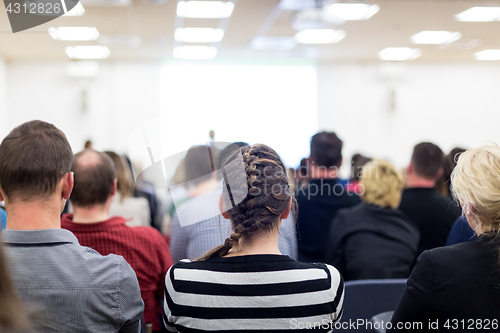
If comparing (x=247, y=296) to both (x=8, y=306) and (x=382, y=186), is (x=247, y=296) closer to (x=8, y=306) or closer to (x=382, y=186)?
(x=8, y=306)

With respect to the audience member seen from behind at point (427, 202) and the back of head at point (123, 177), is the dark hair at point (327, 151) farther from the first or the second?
the back of head at point (123, 177)

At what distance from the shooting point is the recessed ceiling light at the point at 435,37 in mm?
6547

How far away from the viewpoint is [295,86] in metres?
8.48

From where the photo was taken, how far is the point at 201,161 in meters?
1.25

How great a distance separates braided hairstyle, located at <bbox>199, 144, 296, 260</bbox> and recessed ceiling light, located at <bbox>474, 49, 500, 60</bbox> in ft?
28.1

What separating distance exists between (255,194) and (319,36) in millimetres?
6269

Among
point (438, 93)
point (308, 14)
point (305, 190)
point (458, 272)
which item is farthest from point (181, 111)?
point (438, 93)

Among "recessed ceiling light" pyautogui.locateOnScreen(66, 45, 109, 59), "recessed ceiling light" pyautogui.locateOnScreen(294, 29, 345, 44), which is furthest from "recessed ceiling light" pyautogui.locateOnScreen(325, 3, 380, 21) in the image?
"recessed ceiling light" pyautogui.locateOnScreen(66, 45, 109, 59)

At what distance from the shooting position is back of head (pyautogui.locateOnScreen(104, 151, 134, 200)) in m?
2.32

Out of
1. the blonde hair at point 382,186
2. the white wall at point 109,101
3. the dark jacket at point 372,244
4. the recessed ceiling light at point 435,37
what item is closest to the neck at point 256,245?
the dark jacket at point 372,244

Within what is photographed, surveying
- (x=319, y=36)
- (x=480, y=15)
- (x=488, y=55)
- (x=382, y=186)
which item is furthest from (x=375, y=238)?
(x=488, y=55)

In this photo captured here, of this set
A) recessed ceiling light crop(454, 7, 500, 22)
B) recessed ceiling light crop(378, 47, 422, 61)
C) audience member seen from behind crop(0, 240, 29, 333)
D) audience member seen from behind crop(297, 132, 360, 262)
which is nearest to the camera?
audience member seen from behind crop(0, 240, 29, 333)

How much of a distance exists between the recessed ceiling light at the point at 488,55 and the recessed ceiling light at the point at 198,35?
17.7 feet

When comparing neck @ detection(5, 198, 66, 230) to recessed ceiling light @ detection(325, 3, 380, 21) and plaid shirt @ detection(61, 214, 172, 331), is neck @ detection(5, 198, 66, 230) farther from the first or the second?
recessed ceiling light @ detection(325, 3, 380, 21)
